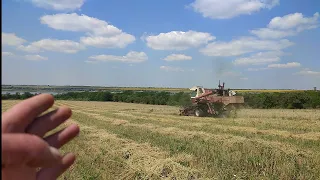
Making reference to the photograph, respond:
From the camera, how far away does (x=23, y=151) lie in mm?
633

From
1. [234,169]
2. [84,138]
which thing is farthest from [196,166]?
[84,138]

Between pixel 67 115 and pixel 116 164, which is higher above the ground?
pixel 67 115

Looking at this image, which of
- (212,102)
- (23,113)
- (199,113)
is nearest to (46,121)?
(23,113)

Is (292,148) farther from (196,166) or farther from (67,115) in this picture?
(67,115)

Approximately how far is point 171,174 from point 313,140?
819 cm

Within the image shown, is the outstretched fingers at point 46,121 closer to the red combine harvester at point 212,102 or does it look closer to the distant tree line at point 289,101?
the red combine harvester at point 212,102

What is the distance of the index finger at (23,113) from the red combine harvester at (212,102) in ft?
77.2

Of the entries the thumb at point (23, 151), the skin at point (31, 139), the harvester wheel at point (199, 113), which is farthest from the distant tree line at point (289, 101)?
the thumb at point (23, 151)

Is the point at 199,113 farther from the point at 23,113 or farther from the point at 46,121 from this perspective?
the point at 23,113

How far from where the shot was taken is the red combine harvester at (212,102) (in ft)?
79.5

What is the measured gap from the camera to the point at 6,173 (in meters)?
0.69

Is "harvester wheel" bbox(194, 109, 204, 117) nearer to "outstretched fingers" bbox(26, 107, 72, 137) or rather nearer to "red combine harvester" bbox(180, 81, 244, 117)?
"red combine harvester" bbox(180, 81, 244, 117)

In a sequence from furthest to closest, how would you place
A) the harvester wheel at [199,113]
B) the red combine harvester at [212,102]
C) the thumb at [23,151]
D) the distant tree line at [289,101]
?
the distant tree line at [289,101], the harvester wheel at [199,113], the red combine harvester at [212,102], the thumb at [23,151]

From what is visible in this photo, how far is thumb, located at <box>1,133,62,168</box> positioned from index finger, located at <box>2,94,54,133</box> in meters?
0.06
